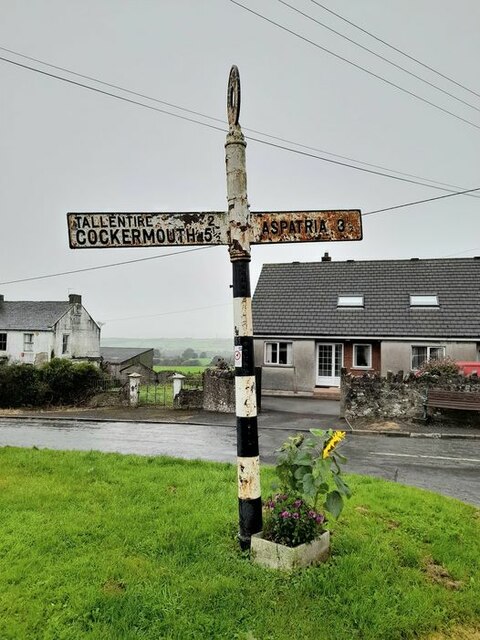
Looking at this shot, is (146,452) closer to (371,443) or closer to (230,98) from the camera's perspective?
(371,443)

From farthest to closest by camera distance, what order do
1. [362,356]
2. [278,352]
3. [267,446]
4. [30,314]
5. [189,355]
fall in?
[189,355]
[30,314]
[278,352]
[362,356]
[267,446]

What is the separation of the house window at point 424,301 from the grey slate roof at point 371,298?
24 centimetres

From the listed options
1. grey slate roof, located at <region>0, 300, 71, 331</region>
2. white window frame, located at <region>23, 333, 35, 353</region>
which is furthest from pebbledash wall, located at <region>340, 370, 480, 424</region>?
white window frame, located at <region>23, 333, 35, 353</region>

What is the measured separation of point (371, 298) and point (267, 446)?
50.5ft

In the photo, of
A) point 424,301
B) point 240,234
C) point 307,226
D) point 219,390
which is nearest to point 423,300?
point 424,301

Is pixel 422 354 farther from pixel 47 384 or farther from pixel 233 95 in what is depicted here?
pixel 233 95

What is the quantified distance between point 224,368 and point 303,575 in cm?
1529

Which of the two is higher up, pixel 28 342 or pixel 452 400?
pixel 28 342

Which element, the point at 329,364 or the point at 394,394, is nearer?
the point at 394,394

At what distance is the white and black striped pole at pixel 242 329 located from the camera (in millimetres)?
4105

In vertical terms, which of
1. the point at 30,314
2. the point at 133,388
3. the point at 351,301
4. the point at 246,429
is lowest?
the point at 133,388

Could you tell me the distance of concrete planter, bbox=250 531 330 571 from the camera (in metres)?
3.86

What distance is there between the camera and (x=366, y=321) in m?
23.3

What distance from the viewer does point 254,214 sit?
4312mm
